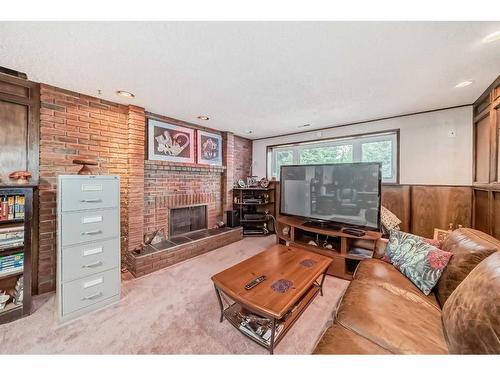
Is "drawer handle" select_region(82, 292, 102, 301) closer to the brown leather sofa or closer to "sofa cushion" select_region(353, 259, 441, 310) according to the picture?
the brown leather sofa

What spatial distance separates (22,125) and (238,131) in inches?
116

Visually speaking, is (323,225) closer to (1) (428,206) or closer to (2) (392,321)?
(1) (428,206)

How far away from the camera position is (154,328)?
60.6 inches

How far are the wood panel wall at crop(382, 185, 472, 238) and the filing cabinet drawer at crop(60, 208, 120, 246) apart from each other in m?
3.64

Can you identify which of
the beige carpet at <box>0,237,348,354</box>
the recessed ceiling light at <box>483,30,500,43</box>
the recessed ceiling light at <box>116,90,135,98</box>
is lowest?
the beige carpet at <box>0,237,348,354</box>

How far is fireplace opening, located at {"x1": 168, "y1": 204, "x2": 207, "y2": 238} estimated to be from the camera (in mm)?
Answer: 3285

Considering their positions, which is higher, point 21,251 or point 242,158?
point 242,158

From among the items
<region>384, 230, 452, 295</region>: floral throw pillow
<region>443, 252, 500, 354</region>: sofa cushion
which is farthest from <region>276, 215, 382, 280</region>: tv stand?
<region>443, 252, 500, 354</region>: sofa cushion

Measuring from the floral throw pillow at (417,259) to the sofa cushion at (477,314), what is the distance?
1.34 ft

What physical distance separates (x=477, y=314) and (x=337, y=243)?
74.9 inches

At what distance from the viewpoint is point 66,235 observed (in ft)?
5.50

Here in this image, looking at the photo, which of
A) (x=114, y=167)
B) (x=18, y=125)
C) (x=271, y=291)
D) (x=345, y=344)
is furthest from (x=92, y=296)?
(x=345, y=344)

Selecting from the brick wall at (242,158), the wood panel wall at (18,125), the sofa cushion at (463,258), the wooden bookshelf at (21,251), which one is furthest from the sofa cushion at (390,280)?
the wood panel wall at (18,125)

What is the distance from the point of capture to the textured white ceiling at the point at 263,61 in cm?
121
